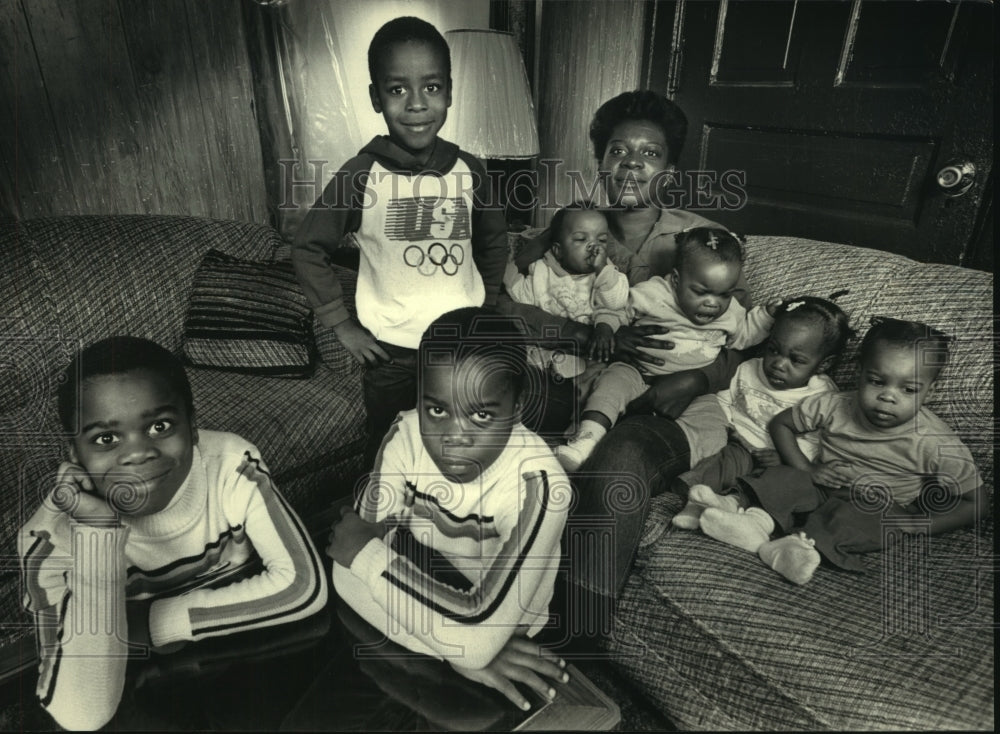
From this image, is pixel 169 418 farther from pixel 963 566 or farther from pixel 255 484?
pixel 963 566

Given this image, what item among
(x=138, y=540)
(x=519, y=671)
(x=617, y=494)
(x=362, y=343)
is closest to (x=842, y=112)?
(x=617, y=494)

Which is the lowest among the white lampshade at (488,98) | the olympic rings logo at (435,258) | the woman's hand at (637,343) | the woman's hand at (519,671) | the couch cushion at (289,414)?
the couch cushion at (289,414)

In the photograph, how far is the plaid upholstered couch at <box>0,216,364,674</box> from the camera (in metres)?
1.16

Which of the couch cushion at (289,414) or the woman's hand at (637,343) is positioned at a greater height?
the woman's hand at (637,343)

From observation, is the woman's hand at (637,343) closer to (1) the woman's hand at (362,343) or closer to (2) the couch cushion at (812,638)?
(2) the couch cushion at (812,638)

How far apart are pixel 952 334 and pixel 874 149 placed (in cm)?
63

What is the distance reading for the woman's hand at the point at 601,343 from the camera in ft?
3.37

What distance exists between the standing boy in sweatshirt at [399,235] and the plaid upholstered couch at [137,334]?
447mm

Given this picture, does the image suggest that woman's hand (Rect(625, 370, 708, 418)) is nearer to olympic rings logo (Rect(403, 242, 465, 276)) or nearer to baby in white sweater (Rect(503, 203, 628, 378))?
baby in white sweater (Rect(503, 203, 628, 378))

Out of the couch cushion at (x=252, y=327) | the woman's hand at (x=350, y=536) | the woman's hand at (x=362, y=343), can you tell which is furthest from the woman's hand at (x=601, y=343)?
the couch cushion at (x=252, y=327)

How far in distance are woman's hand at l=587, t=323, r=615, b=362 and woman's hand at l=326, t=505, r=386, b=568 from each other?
0.49m

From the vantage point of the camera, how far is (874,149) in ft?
4.52

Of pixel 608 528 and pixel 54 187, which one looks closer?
pixel 608 528

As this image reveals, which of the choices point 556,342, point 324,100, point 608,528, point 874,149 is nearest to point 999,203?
point 874,149
